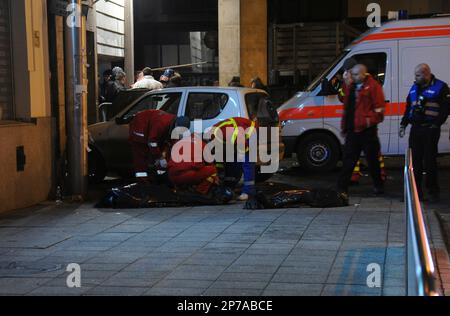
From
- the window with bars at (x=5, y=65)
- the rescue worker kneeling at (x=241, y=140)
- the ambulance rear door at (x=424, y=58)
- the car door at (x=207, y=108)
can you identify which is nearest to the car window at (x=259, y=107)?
the car door at (x=207, y=108)

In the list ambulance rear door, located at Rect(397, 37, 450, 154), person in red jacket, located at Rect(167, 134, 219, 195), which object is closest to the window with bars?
person in red jacket, located at Rect(167, 134, 219, 195)

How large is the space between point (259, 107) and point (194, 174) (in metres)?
2.17

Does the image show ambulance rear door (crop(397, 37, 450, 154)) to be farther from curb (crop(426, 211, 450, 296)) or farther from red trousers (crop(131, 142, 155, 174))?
red trousers (crop(131, 142, 155, 174))

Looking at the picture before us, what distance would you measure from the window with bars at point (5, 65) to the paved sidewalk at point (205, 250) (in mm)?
1466

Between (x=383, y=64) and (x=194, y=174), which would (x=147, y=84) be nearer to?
(x=383, y=64)

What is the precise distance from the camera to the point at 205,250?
6.20 metres

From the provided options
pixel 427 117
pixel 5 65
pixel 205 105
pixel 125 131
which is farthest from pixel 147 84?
pixel 427 117

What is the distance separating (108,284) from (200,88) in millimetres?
5848

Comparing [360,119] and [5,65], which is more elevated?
[5,65]

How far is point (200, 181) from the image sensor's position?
8922 millimetres

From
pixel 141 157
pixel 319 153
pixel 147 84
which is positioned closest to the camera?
pixel 141 157

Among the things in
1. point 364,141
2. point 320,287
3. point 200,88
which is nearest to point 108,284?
point 320,287

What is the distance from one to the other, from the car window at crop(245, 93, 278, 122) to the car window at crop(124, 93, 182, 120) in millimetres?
1153

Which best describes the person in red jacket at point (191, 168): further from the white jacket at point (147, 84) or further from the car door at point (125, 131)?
the white jacket at point (147, 84)
